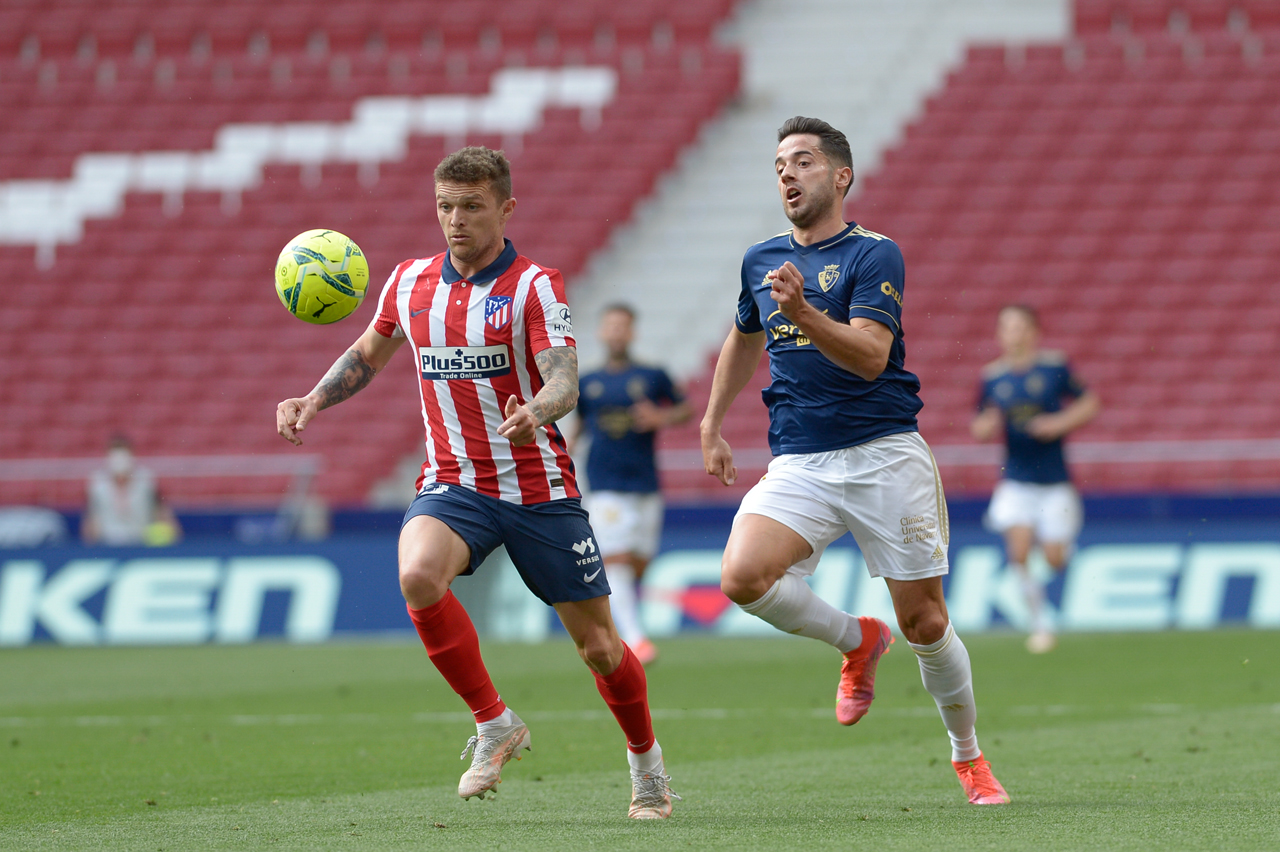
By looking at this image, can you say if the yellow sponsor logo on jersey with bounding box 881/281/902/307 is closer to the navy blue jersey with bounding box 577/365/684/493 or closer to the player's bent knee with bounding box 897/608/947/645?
the player's bent knee with bounding box 897/608/947/645

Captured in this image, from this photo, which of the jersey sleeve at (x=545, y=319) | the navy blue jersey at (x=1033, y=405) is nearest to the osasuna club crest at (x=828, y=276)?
the jersey sleeve at (x=545, y=319)

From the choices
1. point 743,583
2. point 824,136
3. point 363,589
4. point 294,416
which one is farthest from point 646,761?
point 363,589

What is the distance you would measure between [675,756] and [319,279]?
2.67 m

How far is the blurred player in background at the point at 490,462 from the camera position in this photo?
5.25 meters

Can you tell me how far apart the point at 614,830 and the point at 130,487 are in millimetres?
11645

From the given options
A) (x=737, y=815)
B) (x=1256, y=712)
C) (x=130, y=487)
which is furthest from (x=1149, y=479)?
(x=737, y=815)

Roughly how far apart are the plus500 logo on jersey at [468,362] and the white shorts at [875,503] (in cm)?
99

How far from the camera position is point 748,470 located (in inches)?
613

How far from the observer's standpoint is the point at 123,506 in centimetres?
1545

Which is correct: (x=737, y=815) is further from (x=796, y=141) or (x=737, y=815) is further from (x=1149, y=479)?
(x=1149, y=479)

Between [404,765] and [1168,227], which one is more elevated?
[1168,227]

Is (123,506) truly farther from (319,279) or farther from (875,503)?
(875,503)

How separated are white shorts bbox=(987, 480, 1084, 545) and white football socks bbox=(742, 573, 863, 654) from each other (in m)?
6.49

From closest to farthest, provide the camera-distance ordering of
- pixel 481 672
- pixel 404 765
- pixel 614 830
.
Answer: pixel 614 830
pixel 481 672
pixel 404 765
